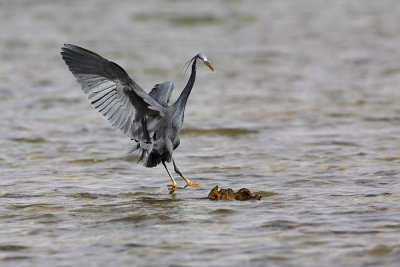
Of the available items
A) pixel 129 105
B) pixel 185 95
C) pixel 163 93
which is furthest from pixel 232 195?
pixel 163 93

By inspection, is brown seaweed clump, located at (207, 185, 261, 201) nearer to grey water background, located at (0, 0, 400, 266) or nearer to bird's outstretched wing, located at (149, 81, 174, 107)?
grey water background, located at (0, 0, 400, 266)

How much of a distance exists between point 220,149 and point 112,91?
2532 millimetres

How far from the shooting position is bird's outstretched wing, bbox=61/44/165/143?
7.20 meters

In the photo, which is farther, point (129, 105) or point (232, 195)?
point (129, 105)

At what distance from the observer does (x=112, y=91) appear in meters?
7.32

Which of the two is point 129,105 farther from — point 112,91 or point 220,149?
point 220,149

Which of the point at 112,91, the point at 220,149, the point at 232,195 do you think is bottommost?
the point at 232,195

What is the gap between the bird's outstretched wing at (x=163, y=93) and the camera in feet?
25.6

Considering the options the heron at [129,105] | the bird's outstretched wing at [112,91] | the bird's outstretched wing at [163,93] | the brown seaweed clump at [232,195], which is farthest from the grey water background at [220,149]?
the bird's outstretched wing at [163,93]

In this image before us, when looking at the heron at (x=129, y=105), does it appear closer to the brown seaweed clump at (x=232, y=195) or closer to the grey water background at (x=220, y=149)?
the grey water background at (x=220, y=149)

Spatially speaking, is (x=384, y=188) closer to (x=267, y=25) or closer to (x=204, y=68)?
(x=204, y=68)

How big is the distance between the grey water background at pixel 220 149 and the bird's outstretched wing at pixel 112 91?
69cm

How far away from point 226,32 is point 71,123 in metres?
8.69

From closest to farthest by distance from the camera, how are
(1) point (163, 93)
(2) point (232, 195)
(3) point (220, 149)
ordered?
1. (2) point (232, 195)
2. (1) point (163, 93)
3. (3) point (220, 149)
